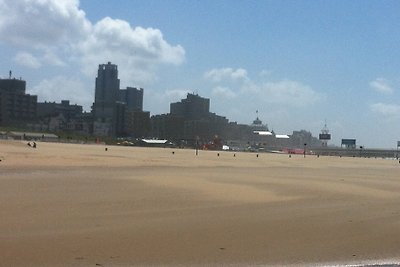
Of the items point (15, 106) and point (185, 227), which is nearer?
point (185, 227)

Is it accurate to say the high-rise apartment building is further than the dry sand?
Yes

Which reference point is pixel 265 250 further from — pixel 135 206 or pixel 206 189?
pixel 206 189

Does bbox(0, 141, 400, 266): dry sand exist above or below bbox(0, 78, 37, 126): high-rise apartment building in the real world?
below

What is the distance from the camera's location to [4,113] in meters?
174

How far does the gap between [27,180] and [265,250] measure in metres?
11.4

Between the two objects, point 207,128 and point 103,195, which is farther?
point 207,128

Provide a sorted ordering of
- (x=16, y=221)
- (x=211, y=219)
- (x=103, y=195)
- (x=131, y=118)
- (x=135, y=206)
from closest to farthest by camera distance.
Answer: (x=16, y=221) → (x=211, y=219) → (x=135, y=206) → (x=103, y=195) → (x=131, y=118)

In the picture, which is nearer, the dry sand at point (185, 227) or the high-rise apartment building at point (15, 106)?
the dry sand at point (185, 227)

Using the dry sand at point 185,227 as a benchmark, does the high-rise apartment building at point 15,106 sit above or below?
above

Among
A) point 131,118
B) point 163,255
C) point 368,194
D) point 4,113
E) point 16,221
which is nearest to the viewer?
point 163,255

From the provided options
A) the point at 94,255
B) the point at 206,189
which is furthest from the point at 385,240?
the point at 206,189

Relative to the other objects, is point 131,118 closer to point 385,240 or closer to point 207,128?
point 207,128

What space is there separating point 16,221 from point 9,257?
2795 mm

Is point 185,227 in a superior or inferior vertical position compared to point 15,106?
inferior
